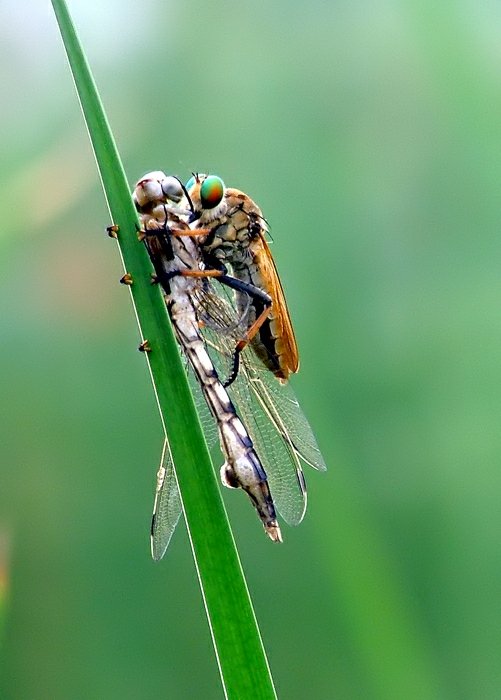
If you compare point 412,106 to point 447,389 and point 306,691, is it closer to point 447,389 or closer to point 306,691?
point 447,389

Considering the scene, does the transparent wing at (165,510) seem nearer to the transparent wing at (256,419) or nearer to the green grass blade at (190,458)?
the transparent wing at (256,419)

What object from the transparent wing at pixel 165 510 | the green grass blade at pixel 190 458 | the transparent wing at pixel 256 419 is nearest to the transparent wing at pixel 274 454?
the transparent wing at pixel 256 419

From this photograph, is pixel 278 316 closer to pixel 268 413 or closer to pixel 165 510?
pixel 268 413

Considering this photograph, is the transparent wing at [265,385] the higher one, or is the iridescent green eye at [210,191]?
the iridescent green eye at [210,191]

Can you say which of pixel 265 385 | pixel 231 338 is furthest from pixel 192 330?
pixel 265 385

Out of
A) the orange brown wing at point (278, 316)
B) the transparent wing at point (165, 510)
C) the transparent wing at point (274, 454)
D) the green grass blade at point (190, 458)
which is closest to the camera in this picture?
the green grass blade at point (190, 458)

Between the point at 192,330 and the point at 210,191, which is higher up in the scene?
the point at 210,191
